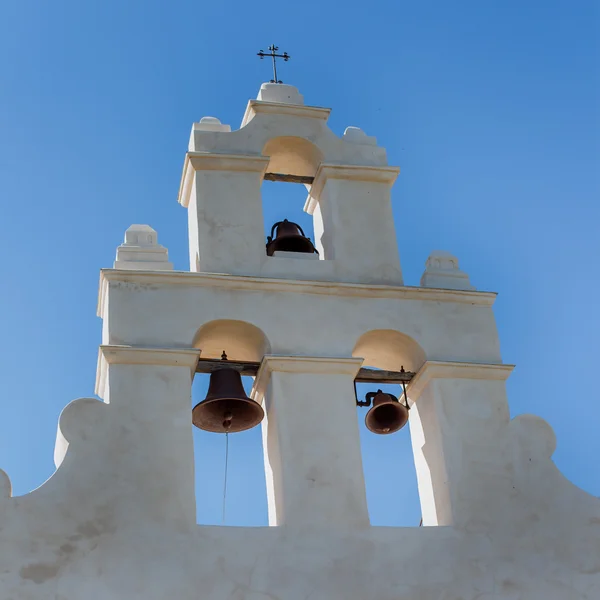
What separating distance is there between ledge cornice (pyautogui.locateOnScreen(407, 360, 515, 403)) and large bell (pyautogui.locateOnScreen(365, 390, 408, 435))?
0.73 feet

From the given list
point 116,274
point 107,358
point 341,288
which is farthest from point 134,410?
point 341,288

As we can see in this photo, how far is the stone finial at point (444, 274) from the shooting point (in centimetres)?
1143

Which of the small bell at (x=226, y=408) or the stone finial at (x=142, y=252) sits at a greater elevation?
the stone finial at (x=142, y=252)

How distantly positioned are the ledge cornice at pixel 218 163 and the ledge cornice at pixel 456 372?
7.35ft

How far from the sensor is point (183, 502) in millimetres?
9562

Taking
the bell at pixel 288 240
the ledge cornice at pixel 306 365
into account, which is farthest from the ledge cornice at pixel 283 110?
the ledge cornice at pixel 306 365

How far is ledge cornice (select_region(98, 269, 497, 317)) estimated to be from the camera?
1056 centimetres

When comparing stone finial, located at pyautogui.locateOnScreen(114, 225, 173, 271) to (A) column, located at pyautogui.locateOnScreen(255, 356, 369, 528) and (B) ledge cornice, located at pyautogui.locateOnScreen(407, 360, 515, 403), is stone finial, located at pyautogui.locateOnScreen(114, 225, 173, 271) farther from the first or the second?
(B) ledge cornice, located at pyautogui.locateOnScreen(407, 360, 515, 403)

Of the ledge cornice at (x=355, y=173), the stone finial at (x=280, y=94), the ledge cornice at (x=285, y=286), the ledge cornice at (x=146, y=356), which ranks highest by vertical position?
the stone finial at (x=280, y=94)

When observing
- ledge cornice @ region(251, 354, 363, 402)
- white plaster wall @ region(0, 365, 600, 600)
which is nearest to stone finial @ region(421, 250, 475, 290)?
ledge cornice @ region(251, 354, 363, 402)

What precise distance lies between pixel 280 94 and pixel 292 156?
1.90 ft

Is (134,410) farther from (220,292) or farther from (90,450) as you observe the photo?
(220,292)

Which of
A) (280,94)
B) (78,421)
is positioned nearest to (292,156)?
(280,94)

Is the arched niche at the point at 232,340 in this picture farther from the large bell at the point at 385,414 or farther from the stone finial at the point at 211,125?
the stone finial at the point at 211,125
